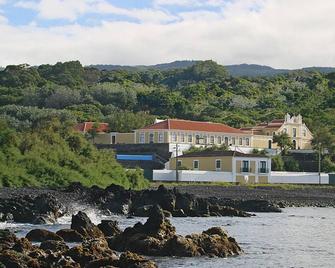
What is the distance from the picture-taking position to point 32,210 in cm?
4075

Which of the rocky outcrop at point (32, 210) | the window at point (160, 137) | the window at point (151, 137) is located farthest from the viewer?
the window at point (151, 137)

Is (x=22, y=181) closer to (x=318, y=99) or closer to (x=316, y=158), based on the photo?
(x=316, y=158)

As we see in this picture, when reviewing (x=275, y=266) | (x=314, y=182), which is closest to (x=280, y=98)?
(x=314, y=182)

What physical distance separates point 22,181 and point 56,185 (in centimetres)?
347

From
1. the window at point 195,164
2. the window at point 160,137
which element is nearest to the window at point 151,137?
the window at point 160,137

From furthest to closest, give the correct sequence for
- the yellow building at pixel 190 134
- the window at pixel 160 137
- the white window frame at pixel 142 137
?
the white window frame at pixel 142 137
the window at pixel 160 137
the yellow building at pixel 190 134

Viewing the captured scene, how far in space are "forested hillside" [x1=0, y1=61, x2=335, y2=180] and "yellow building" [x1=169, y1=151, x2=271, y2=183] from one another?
13119 mm

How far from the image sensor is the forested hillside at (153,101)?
117750 millimetres

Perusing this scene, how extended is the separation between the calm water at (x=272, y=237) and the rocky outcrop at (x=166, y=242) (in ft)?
1.74

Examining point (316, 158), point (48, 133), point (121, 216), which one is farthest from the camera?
point (316, 158)

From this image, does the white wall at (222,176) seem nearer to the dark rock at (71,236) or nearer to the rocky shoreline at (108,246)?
the rocky shoreline at (108,246)

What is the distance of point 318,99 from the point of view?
14912 centimetres

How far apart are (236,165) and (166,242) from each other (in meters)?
58.8

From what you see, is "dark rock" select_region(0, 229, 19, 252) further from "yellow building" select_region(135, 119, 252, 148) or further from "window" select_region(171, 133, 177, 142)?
"window" select_region(171, 133, 177, 142)
